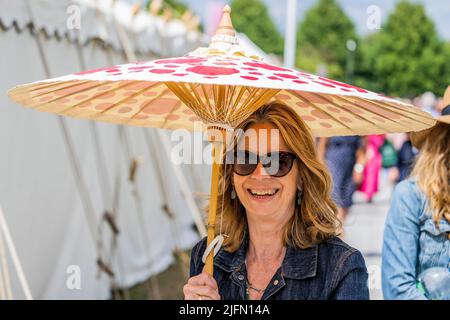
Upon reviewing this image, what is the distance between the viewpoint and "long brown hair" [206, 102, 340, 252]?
6.49 ft

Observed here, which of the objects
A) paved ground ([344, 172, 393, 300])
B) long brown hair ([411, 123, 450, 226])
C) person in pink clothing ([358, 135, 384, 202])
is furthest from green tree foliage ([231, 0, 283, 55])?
long brown hair ([411, 123, 450, 226])

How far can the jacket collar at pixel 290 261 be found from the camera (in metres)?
1.91

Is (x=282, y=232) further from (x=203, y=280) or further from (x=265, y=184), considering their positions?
→ (x=203, y=280)

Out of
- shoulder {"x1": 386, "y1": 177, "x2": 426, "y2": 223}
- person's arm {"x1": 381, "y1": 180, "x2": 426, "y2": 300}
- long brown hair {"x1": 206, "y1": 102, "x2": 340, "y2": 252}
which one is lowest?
person's arm {"x1": 381, "y1": 180, "x2": 426, "y2": 300}

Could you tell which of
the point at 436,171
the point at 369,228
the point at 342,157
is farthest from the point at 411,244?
the point at 369,228

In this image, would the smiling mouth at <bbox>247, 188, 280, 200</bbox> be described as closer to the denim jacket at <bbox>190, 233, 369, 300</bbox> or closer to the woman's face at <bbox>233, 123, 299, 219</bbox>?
the woman's face at <bbox>233, 123, 299, 219</bbox>

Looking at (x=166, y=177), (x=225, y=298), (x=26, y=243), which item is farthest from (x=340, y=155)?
(x=225, y=298)

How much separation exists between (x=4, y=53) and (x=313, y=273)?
3.07 m

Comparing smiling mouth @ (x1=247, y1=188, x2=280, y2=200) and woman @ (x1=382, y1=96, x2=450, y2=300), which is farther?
woman @ (x1=382, y1=96, x2=450, y2=300)

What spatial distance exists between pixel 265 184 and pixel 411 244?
940 mm

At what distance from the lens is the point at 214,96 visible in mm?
1991

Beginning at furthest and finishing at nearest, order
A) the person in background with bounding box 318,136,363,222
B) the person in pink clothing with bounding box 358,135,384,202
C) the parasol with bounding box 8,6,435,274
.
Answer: the person in pink clothing with bounding box 358,135,384,202, the person in background with bounding box 318,136,363,222, the parasol with bounding box 8,6,435,274

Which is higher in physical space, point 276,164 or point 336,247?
point 276,164
